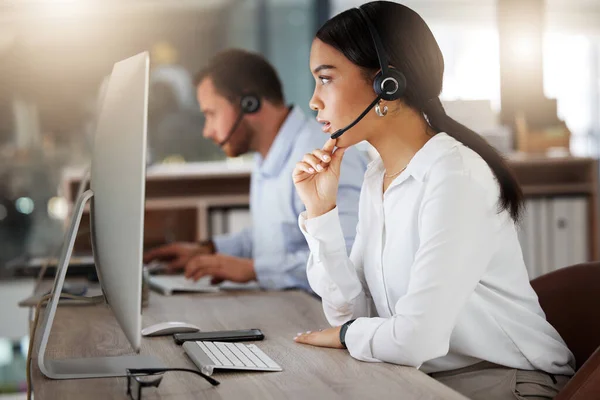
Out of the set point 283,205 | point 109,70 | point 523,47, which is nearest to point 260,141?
point 283,205

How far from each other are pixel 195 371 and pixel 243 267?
1.07 m

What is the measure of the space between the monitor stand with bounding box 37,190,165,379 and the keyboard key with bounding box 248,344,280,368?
0.16m

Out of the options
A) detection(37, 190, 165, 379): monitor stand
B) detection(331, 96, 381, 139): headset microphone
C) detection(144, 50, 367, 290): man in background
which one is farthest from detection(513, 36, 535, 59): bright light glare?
detection(37, 190, 165, 379): monitor stand

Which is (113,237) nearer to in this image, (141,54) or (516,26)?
(141,54)

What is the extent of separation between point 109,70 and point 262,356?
464 cm

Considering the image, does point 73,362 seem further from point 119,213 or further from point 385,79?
point 385,79

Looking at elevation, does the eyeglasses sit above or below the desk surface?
above

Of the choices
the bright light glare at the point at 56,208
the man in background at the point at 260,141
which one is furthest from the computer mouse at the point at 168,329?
the bright light glare at the point at 56,208

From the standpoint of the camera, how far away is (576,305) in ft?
5.34

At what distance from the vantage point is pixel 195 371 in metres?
1.22

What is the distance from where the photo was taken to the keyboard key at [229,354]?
129 centimetres

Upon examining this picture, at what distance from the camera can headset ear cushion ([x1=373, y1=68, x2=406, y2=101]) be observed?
4.59 ft

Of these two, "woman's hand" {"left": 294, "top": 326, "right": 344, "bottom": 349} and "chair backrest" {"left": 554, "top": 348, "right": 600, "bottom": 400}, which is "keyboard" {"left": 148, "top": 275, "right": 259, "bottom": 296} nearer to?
"woman's hand" {"left": 294, "top": 326, "right": 344, "bottom": 349}

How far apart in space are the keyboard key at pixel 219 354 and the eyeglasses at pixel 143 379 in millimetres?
60
